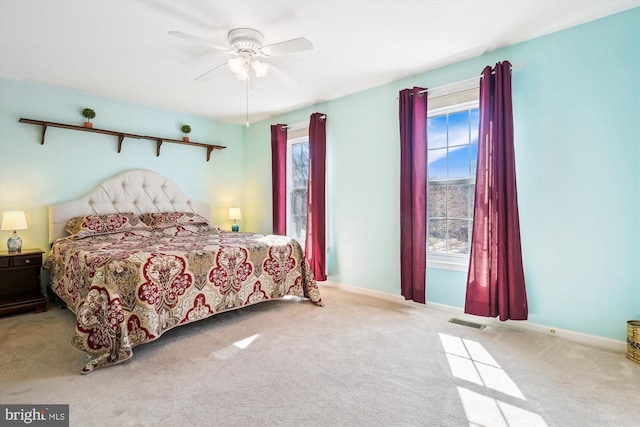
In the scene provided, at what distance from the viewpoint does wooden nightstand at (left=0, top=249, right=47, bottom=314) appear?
3203 millimetres

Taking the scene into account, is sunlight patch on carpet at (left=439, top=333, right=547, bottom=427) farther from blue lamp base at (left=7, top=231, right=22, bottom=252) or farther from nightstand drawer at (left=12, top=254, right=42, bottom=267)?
blue lamp base at (left=7, top=231, right=22, bottom=252)

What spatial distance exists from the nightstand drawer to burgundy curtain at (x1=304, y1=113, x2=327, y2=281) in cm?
286

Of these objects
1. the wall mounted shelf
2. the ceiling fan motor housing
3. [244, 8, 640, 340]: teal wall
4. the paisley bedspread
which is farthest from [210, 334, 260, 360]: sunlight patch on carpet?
the wall mounted shelf

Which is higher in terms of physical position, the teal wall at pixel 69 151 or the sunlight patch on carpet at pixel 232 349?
the teal wall at pixel 69 151

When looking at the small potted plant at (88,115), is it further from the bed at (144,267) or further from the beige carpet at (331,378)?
the beige carpet at (331,378)

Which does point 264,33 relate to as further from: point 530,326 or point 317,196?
point 530,326

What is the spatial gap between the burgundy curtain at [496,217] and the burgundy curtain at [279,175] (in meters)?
2.67

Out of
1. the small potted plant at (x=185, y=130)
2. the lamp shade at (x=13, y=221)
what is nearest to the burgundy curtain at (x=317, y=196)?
the small potted plant at (x=185, y=130)

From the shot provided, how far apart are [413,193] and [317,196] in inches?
53.0

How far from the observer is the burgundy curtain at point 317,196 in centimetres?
425

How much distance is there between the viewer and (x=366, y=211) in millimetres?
3951

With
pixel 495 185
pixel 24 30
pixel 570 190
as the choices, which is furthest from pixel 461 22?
pixel 24 30

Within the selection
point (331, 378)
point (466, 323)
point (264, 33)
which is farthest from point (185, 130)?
point (466, 323)

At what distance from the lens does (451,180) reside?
3.32 m
